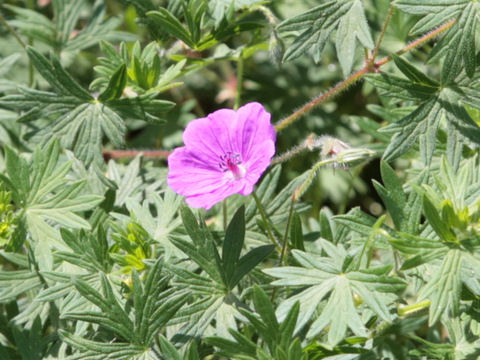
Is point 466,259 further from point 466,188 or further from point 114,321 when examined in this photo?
point 114,321

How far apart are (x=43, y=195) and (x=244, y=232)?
0.78m

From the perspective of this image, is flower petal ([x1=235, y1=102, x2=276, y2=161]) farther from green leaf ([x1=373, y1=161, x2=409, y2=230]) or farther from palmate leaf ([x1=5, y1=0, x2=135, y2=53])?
palmate leaf ([x1=5, y1=0, x2=135, y2=53])

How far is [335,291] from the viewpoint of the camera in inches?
75.1

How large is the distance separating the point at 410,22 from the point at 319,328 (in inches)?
68.8

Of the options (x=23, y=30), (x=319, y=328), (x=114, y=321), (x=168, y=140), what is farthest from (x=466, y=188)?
(x=23, y=30)

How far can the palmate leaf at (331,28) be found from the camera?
7.31ft

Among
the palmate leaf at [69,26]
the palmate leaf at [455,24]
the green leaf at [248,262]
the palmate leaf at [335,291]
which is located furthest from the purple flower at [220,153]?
the palmate leaf at [69,26]

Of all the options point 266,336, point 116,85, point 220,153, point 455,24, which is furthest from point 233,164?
point 455,24

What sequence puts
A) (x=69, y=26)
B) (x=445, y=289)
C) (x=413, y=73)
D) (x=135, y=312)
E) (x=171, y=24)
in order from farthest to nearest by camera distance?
(x=69, y=26) → (x=171, y=24) → (x=413, y=73) → (x=135, y=312) → (x=445, y=289)

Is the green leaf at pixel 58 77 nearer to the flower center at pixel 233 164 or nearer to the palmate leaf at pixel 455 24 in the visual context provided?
the flower center at pixel 233 164

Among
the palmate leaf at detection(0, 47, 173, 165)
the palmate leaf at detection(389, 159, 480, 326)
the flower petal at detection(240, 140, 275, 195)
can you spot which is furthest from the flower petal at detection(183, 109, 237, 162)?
the palmate leaf at detection(389, 159, 480, 326)

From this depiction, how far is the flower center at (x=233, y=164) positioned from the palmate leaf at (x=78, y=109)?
32 centimetres

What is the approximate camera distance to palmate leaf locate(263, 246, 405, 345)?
1.85 metres

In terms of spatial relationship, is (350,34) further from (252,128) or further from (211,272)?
(211,272)
